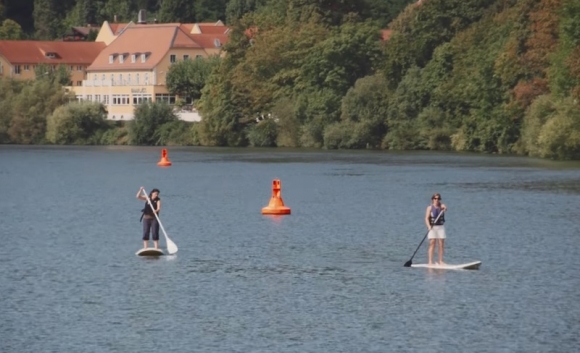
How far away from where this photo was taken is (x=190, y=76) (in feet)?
483

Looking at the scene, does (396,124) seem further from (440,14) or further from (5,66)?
(5,66)

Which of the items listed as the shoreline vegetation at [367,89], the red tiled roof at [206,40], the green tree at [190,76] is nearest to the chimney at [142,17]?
the red tiled roof at [206,40]

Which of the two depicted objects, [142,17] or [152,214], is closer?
[152,214]

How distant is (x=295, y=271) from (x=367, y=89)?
79.2 m

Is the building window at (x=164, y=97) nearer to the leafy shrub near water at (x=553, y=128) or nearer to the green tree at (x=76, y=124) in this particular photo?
the green tree at (x=76, y=124)

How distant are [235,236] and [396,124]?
69.7 metres

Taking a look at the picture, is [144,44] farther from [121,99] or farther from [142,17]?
[142,17]

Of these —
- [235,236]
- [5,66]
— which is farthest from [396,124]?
[5,66]

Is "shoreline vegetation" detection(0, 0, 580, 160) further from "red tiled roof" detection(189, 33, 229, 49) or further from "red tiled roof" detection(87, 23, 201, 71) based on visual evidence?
"red tiled roof" detection(189, 33, 229, 49)

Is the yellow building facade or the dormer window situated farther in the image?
the dormer window

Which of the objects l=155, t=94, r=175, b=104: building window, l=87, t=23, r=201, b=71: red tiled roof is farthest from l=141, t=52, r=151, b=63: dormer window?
l=155, t=94, r=175, b=104: building window

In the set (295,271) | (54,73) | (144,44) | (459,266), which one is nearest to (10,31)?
(54,73)

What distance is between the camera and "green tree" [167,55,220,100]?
477ft

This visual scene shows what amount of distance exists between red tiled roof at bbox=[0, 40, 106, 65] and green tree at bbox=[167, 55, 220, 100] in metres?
35.5
